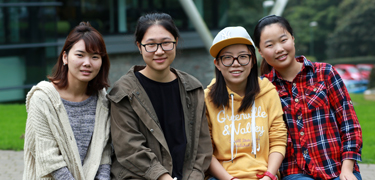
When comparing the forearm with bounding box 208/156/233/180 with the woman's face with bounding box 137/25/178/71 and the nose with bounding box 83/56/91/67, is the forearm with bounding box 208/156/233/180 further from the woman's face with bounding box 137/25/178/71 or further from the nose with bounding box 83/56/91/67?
the nose with bounding box 83/56/91/67

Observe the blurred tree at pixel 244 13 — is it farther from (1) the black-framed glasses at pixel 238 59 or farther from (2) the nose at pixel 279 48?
(1) the black-framed glasses at pixel 238 59

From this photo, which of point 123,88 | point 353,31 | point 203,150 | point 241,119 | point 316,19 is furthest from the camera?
point 316,19

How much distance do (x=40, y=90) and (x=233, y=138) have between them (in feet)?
4.82

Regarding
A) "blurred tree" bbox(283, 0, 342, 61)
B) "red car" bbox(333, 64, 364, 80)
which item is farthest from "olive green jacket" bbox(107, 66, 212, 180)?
"blurred tree" bbox(283, 0, 342, 61)

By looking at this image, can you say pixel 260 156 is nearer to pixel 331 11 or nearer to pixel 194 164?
pixel 194 164

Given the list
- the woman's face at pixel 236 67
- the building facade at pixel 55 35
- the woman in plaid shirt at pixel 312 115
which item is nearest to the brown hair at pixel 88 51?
the woman's face at pixel 236 67

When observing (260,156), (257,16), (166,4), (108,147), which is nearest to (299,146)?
(260,156)

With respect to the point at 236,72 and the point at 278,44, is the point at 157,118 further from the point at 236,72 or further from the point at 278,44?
the point at 278,44

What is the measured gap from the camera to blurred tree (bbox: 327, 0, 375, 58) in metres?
44.5

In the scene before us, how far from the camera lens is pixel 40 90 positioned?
296 cm

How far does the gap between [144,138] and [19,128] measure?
5758 mm

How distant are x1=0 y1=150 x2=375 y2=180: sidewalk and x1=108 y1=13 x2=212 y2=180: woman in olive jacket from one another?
2.85 metres

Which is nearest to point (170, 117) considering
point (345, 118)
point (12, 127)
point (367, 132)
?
point (345, 118)

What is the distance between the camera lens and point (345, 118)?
3.22 meters
